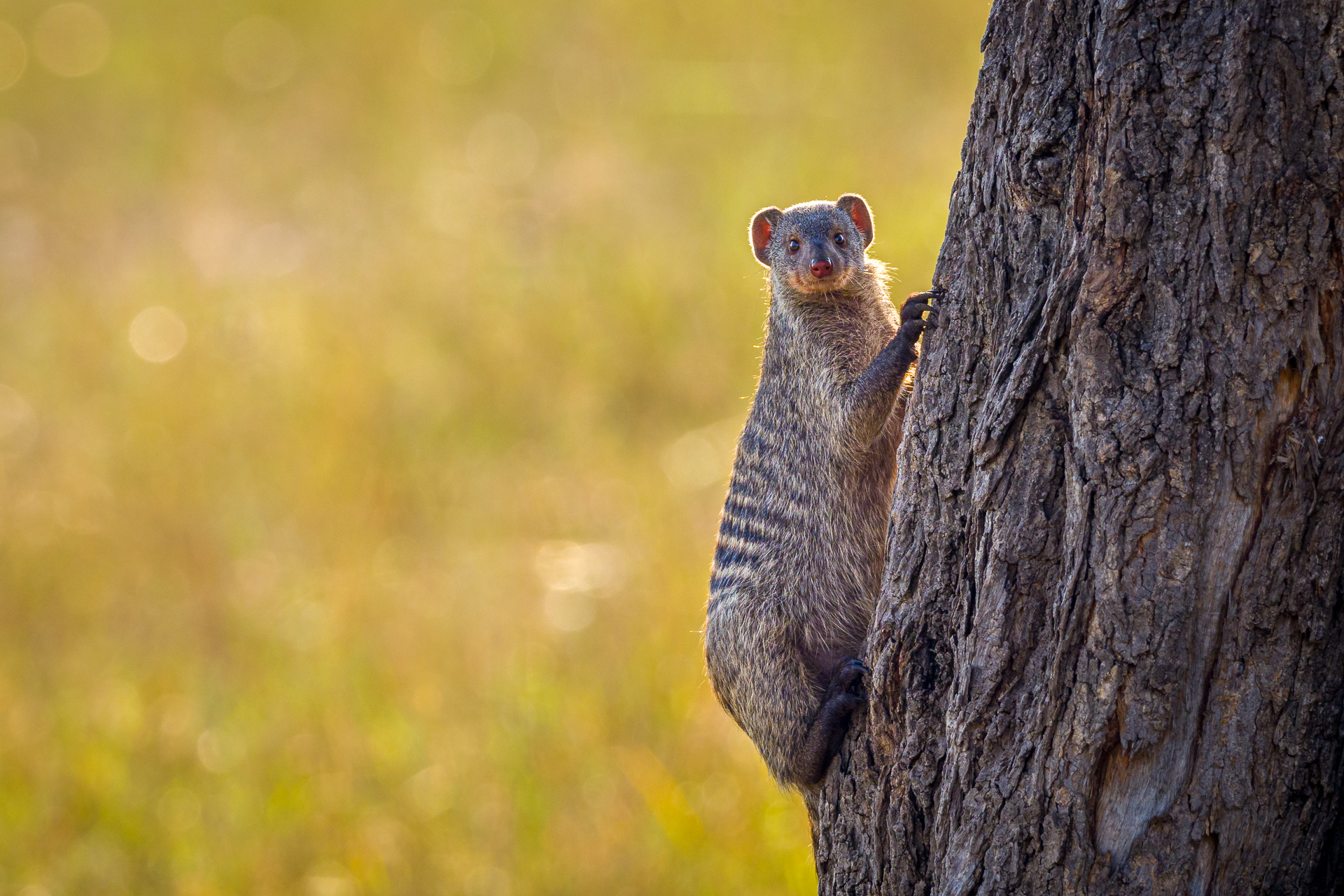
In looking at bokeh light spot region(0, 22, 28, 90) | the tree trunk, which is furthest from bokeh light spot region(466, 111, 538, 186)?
the tree trunk

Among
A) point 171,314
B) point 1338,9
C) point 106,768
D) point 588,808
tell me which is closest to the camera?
point 1338,9

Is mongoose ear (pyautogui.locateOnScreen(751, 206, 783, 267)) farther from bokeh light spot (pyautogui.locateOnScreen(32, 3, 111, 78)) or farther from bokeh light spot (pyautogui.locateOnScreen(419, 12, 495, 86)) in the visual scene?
bokeh light spot (pyautogui.locateOnScreen(32, 3, 111, 78))

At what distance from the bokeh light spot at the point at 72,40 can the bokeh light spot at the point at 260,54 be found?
148 centimetres

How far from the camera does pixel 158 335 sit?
941 centimetres

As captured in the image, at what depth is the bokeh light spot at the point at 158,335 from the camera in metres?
9.14

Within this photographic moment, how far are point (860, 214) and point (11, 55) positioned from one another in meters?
13.0

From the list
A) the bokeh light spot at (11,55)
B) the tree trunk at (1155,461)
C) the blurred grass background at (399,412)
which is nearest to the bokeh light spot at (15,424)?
the blurred grass background at (399,412)

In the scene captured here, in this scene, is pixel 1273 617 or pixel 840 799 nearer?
pixel 1273 617

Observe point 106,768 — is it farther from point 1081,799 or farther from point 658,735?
point 1081,799

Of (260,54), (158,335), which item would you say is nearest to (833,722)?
(158,335)

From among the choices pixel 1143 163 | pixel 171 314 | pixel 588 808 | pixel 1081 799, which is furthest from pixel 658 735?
pixel 171 314

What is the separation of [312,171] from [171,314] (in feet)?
8.68

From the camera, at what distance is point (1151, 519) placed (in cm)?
225

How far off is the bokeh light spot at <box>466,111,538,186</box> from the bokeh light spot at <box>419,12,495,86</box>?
3.35ft
